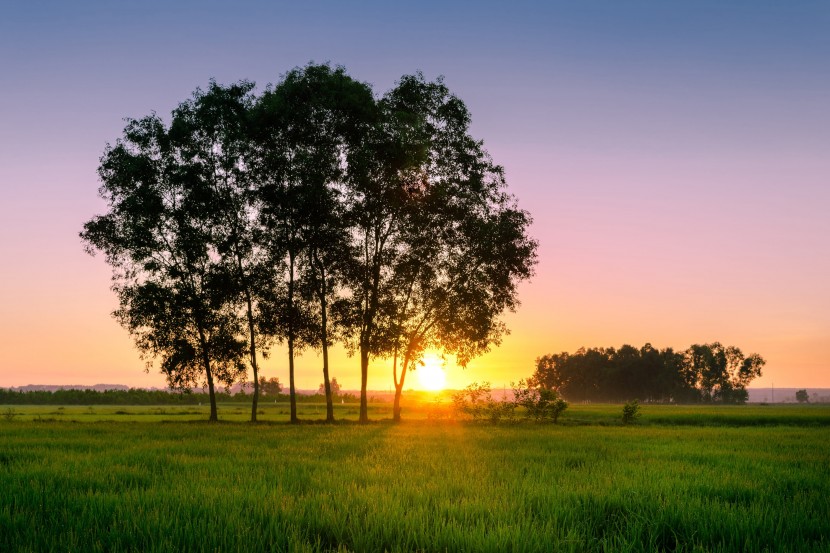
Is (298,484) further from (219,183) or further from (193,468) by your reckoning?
(219,183)

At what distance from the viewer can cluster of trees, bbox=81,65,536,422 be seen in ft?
131

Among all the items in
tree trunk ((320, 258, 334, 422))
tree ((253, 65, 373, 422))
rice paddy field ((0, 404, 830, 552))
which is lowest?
rice paddy field ((0, 404, 830, 552))

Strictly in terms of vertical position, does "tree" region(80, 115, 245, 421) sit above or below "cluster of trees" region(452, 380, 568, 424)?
above

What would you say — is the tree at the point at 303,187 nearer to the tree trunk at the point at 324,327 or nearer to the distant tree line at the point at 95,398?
the tree trunk at the point at 324,327

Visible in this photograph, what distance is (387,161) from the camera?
39594mm

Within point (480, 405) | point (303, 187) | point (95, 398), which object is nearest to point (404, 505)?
point (303, 187)

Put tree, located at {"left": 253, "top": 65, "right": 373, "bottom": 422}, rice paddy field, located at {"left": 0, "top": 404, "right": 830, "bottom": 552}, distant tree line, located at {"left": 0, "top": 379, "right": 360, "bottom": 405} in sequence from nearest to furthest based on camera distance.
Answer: rice paddy field, located at {"left": 0, "top": 404, "right": 830, "bottom": 552} → tree, located at {"left": 253, "top": 65, "right": 373, "bottom": 422} → distant tree line, located at {"left": 0, "top": 379, "right": 360, "bottom": 405}

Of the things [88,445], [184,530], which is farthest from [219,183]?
[184,530]

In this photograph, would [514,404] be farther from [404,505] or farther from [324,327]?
[404,505]

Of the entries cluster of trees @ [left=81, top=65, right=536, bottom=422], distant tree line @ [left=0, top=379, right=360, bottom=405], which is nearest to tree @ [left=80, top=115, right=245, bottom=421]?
cluster of trees @ [left=81, top=65, right=536, bottom=422]

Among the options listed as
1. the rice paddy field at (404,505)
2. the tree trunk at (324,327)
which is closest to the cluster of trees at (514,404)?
the tree trunk at (324,327)

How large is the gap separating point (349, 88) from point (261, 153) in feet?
26.8

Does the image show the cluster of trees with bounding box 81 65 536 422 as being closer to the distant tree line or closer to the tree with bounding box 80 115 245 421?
the tree with bounding box 80 115 245 421

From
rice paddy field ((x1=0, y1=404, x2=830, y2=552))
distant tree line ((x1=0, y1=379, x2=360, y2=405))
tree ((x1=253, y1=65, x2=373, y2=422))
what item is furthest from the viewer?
distant tree line ((x1=0, y1=379, x2=360, y2=405))
